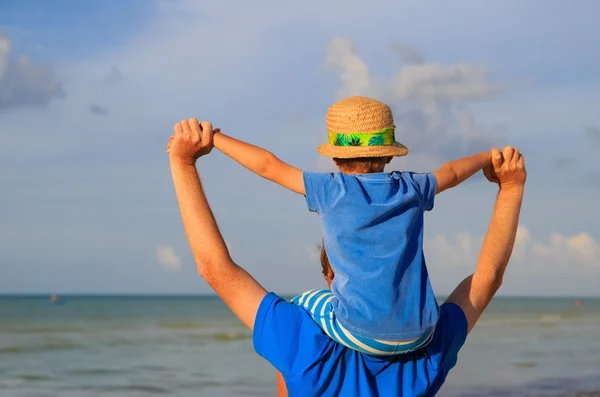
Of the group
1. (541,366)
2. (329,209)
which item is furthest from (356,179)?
(541,366)

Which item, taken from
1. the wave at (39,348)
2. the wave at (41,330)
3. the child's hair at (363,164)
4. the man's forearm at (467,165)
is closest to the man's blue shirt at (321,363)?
the child's hair at (363,164)

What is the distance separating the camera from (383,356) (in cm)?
208

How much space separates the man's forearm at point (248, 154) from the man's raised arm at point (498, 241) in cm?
63

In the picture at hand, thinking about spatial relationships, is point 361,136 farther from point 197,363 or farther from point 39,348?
point 39,348

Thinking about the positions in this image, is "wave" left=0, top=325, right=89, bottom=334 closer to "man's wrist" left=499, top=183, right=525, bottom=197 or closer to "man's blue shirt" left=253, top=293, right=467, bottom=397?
"man's wrist" left=499, top=183, right=525, bottom=197

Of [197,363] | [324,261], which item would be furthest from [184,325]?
[324,261]

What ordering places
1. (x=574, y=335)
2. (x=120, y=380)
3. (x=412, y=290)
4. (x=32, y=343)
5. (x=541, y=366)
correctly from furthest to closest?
(x=574, y=335) → (x=32, y=343) → (x=541, y=366) → (x=120, y=380) → (x=412, y=290)

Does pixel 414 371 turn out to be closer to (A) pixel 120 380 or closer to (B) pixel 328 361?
(B) pixel 328 361

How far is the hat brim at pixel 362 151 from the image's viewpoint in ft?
6.98

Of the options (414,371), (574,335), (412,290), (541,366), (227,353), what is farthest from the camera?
(574,335)

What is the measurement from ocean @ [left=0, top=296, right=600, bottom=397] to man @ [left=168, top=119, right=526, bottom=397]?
8.66m

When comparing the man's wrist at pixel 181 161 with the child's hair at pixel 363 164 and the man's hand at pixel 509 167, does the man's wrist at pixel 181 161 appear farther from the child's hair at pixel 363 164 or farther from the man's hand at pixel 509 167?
the man's hand at pixel 509 167

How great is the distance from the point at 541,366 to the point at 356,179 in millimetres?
12538

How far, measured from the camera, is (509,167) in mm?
2441
